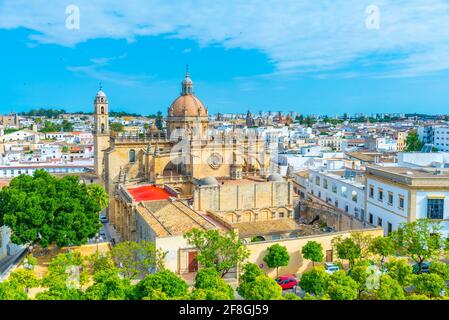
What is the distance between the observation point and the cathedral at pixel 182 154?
42.8 metres

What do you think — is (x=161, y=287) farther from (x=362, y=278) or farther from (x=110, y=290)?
(x=362, y=278)

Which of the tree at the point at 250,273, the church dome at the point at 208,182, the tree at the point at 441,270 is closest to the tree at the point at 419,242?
the tree at the point at 441,270

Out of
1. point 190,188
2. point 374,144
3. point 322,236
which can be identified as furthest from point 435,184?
point 374,144

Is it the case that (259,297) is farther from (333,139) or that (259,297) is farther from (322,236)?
(333,139)

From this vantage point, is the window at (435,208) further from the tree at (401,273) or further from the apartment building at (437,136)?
the apartment building at (437,136)

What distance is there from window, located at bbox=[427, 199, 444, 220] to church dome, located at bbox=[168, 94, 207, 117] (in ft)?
82.1

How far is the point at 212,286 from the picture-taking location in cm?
1894

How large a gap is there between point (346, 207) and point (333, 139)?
81641 millimetres

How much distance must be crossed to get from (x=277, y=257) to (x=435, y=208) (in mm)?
12410

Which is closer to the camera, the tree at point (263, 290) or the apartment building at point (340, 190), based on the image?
the tree at point (263, 290)

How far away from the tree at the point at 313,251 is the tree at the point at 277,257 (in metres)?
1.36

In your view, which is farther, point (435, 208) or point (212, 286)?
point (435, 208)

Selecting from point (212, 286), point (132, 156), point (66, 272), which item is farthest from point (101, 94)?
point (212, 286)
